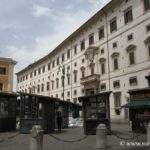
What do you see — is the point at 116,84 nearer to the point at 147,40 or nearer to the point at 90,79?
the point at 90,79

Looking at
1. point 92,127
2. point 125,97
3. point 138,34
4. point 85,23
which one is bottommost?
point 92,127

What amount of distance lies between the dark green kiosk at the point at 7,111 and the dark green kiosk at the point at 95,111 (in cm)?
633

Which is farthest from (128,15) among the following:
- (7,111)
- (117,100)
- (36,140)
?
(36,140)

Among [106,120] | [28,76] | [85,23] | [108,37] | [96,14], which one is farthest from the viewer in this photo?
[28,76]

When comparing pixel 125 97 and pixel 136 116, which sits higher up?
pixel 125 97

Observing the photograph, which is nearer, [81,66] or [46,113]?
[46,113]

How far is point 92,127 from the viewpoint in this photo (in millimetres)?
17672

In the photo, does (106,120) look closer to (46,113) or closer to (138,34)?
(46,113)

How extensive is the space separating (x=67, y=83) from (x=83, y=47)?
361 inches

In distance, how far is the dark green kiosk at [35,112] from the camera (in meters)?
18.5

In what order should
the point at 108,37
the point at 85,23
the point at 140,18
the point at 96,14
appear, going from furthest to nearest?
1. the point at 85,23
2. the point at 96,14
3. the point at 108,37
4. the point at 140,18

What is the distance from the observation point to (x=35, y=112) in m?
19.7

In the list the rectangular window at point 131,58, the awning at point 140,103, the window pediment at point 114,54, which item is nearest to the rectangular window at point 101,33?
the window pediment at point 114,54

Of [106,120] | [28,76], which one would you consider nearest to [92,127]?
[106,120]
